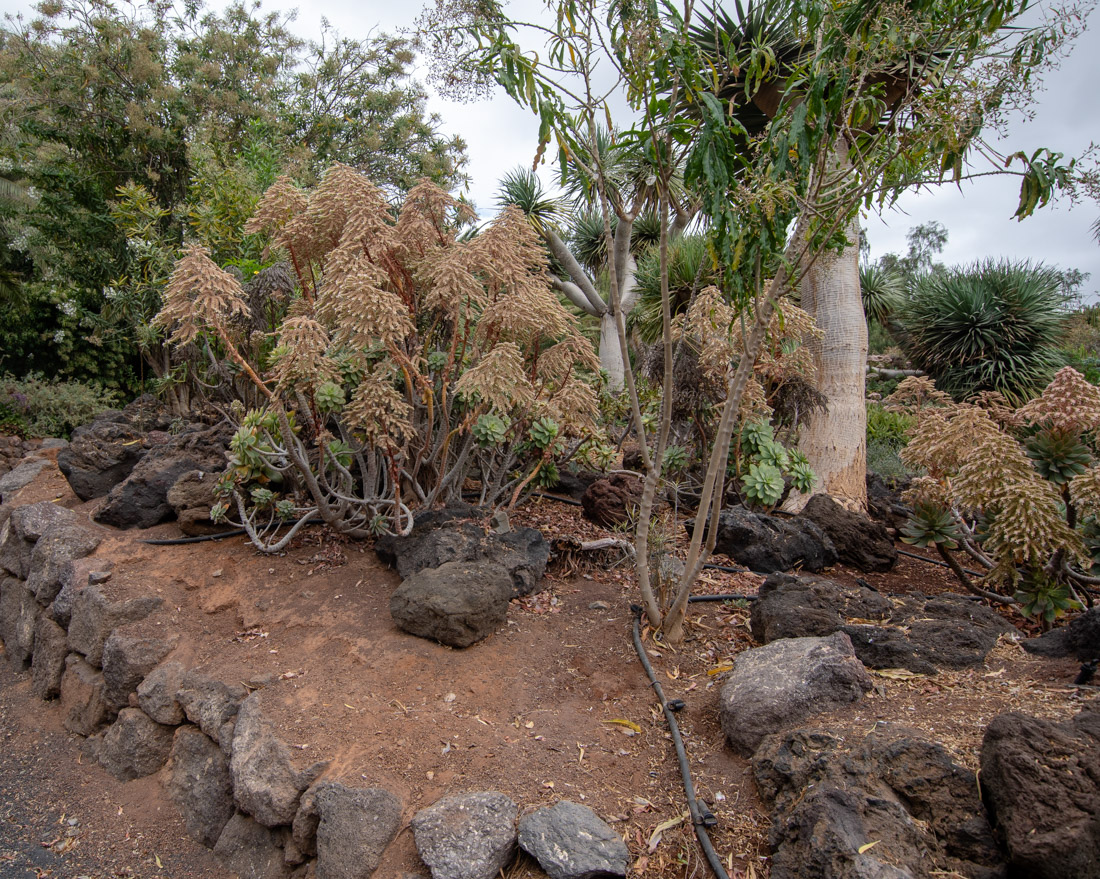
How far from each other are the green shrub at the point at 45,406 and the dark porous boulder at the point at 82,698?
5545mm

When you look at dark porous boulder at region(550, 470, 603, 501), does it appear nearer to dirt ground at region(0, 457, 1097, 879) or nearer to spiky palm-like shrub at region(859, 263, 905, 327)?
dirt ground at region(0, 457, 1097, 879)

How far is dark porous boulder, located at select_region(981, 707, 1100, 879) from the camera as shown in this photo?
6.15 ft

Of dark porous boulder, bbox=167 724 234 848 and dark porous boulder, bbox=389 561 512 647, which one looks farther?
dark porous boulder, bbox=389 561 512 647

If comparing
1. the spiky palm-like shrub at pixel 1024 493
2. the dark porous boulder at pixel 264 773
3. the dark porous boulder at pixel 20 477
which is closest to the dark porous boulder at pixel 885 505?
the spiky palm-like shrub at pixel 1024 493

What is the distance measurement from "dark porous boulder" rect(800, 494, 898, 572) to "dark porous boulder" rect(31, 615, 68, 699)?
5.37m

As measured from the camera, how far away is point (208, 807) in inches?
139

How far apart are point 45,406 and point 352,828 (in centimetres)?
923

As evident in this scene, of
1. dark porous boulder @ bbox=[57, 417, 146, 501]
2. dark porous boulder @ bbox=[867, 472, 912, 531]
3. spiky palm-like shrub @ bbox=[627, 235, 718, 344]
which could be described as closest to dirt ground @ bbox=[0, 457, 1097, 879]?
dark porous boulder @ bbox=[867, 472, 912, 531]

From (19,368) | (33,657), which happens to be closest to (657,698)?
(33,657)

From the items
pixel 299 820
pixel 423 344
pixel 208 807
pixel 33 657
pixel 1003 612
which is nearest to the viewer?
pixel 299 820

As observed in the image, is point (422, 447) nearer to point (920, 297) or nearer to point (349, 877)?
point (349, 877)

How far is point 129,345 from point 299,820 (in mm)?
10206

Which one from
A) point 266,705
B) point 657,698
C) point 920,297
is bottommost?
point 266,705

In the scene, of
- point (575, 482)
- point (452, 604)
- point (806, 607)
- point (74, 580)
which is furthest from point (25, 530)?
point (806, 607)
